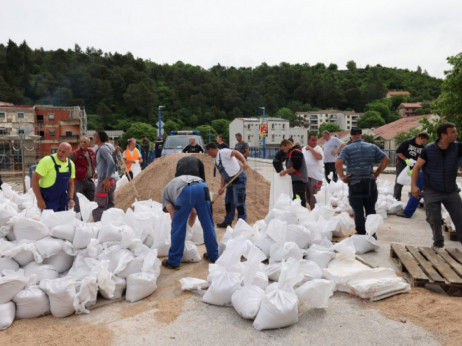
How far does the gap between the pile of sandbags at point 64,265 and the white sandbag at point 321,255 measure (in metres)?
1.55

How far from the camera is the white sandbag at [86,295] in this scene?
312 cm

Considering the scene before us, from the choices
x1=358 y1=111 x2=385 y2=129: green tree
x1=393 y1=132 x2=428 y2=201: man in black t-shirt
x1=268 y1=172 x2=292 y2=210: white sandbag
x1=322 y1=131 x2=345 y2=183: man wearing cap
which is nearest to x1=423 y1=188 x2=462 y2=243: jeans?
x1=268 y1=172 x2=292 y2=210: white sandbag

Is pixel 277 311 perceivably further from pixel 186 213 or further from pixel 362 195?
pixel 362 195

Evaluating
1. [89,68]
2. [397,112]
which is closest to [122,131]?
[89,68]

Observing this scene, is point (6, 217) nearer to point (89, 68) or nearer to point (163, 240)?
point (163, 240)

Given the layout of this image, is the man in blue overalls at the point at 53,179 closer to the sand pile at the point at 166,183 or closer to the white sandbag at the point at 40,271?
the white sandbag at the point at 40,271

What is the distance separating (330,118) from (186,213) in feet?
326

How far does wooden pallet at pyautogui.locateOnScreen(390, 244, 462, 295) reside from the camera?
3.20 m

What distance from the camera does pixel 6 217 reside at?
152 inches

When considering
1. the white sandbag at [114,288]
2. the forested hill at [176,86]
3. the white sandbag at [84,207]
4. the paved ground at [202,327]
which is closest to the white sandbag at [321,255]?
the paved ground at [202,327]

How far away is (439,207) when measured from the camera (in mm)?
4262

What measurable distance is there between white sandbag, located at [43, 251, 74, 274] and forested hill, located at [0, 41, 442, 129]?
5495cm

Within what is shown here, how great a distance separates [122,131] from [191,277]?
225ft

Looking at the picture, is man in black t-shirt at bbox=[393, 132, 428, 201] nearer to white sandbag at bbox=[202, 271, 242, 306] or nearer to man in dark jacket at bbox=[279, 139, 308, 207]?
man in dark jacket at bbox=[279, 139, 308, 207]
